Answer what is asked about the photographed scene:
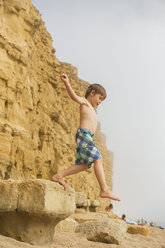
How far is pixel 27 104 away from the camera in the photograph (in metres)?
8.49

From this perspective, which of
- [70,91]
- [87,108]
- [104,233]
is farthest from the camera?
[104,233]

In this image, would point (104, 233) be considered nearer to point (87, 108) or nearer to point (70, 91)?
point (87, 108)

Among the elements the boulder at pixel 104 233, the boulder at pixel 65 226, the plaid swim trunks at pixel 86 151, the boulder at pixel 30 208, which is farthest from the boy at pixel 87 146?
the boulder at pixel 65 226

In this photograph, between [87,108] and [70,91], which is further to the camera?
[87,108]

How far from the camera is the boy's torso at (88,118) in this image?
3.25m

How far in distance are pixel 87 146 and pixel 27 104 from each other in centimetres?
585

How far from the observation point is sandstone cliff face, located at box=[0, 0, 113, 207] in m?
7.27

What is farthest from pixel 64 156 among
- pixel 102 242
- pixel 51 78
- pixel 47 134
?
pixel 102 242

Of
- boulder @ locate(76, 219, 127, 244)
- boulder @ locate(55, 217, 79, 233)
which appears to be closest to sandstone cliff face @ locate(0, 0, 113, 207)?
boulder @ locate(55, 217, 79, 233)

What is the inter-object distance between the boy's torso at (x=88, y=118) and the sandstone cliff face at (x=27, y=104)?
13.1ft

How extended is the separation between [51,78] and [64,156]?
3797 millimetres

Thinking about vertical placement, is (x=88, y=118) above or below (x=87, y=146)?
above

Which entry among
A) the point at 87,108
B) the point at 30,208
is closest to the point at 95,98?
the point at 87,108

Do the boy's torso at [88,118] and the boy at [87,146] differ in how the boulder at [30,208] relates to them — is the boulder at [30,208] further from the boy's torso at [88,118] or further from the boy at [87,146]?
the boy's torso at [88,118]
